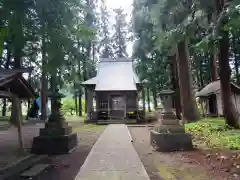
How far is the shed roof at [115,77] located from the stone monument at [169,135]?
11426 mm

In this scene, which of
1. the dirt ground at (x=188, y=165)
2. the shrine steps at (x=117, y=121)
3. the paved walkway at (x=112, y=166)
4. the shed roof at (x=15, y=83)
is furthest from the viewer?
the shrine steps at (x=117, y=121)

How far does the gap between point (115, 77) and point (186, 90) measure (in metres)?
9.57

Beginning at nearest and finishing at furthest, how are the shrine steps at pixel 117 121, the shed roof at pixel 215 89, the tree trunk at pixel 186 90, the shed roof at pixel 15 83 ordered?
the shed roof at pixel 15 83 → the tree trunk at pixel 186 90 → the shrine steps at pixel 117 121 → the shed roof at pixel 215 89

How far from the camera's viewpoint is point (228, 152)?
7027mm

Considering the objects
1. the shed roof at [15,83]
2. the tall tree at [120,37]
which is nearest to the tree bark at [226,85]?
the shed roof at [15,83]

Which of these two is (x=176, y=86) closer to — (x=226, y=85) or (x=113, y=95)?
(x=113, y=95)

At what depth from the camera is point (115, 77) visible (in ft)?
75.9

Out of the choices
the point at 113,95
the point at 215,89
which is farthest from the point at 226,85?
the point at 113,95

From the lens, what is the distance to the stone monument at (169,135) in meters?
7.93

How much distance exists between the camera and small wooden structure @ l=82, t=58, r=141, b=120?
20630mm

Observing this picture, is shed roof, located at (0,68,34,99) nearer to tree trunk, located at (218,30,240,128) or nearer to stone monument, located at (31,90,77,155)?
stone monument, located at (31,90,77,155)

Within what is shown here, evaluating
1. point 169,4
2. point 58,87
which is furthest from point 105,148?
point 169,4

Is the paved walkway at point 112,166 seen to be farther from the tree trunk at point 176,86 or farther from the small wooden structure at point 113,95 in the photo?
the tree trunk at point 176,86

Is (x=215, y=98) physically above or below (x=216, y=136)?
above
